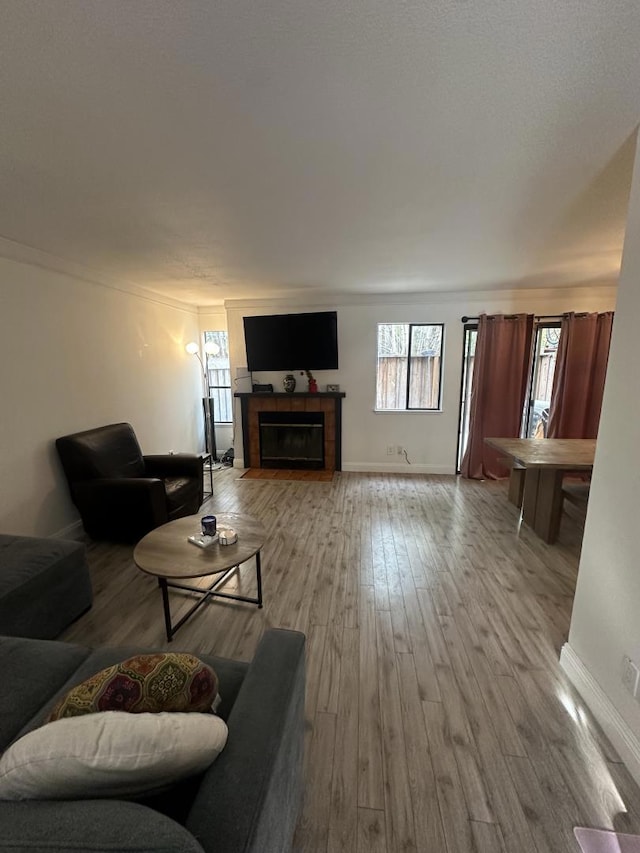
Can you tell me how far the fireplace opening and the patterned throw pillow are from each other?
13.5 feet

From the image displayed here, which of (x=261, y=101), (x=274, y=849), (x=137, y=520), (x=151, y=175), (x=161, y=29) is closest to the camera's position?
(x=274, y=849)

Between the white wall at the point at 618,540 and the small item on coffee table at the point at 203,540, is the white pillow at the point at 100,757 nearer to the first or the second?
the small item on coffee table at the point at 203,540

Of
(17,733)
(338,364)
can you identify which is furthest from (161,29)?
(338,364)

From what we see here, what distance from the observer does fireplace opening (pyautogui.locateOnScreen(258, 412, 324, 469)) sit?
4.96m

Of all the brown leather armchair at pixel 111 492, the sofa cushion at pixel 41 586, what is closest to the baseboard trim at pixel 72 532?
the brown leather armchair at pixel 111 492

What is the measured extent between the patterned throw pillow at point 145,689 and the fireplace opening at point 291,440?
412 cm

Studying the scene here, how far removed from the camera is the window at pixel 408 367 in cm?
464

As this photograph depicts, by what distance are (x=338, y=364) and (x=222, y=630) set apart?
3576 millimetres

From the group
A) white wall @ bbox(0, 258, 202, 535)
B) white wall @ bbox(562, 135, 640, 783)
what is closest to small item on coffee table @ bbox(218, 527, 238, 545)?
white wall @ bbox(0, 258, 202, 535)

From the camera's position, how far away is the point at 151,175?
5.32ft

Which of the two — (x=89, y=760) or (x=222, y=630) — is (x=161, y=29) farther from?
(x=222, y=630)

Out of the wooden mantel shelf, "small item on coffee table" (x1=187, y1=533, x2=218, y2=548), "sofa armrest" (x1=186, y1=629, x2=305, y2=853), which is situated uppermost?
the wooden mantel shelf

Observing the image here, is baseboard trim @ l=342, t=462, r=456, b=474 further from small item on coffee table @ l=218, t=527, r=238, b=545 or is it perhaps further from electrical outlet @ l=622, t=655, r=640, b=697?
electrical outlet @ l=622, t=655, r=640, b=697

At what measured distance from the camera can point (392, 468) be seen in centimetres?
489
